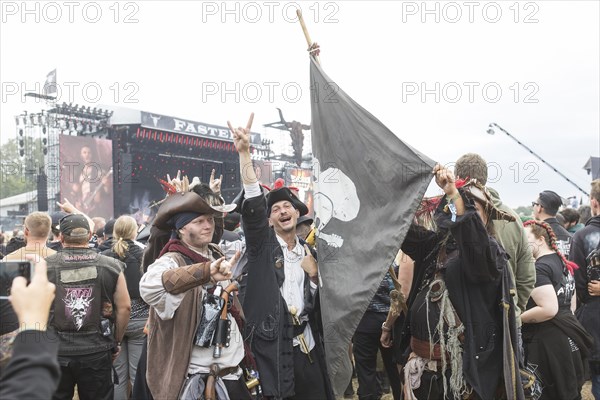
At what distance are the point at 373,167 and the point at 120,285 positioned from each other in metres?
2.55

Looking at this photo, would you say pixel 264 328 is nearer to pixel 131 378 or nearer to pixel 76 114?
pixel 131 378

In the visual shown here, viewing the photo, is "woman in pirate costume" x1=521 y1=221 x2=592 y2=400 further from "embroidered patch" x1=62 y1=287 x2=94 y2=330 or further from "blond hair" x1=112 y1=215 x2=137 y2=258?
"blond hair" x1=112 y1=215 x2=137 y2=258

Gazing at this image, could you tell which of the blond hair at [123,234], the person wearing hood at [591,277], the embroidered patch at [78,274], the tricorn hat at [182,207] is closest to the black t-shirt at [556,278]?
the person wearing hood at [591,277]

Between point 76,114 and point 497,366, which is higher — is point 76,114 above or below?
above

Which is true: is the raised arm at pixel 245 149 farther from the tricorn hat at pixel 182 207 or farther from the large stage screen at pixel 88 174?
the large stage screen at pixel 88 174

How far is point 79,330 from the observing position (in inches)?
181

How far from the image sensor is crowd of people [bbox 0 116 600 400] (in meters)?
3.35

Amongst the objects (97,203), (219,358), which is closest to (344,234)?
(219,358)

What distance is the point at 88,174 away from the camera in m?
26.0

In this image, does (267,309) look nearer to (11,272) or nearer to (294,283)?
(294,283)

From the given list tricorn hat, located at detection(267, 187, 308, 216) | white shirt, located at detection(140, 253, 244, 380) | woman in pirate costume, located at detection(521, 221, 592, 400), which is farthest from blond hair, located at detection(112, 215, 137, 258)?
woman in pirate costume, located at detection(521, 221, 592, 400)

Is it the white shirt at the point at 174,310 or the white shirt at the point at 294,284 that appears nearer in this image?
the white shirt at the point at 174,310

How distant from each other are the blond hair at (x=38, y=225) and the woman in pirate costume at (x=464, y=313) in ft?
10.7

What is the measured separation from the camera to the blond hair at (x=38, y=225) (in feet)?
16.4
